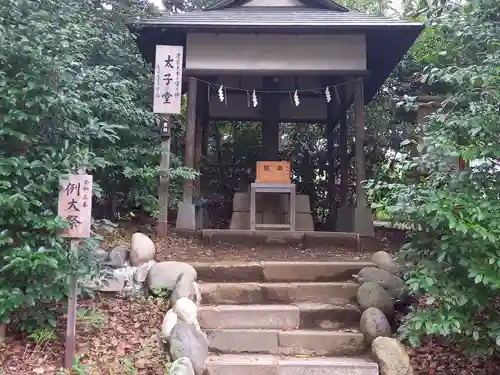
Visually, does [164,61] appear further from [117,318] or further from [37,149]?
[117,318]

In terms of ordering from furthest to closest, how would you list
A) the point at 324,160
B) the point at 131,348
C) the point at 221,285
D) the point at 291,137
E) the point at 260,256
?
the point at 291,137
the point at 324,160
the point at 260,256
the point at 221,285
the point at 131,348

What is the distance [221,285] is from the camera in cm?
507

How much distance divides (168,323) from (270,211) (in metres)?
4.65

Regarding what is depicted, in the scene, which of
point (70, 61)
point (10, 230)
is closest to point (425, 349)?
point (10, 230)

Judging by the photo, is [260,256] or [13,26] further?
[260,256]

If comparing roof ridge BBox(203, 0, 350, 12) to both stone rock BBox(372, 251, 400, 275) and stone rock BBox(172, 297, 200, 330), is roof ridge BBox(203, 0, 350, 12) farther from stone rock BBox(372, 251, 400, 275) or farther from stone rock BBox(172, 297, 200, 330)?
stone rock BBox(172, 297, 200, 330)

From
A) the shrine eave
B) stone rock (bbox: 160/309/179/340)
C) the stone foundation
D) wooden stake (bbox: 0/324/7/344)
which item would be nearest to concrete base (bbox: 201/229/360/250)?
the stone foundation

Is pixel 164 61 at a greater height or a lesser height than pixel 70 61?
greater

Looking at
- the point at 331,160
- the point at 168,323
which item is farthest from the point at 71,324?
the point at 331,160

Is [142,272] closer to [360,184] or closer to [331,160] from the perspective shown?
[360,184]

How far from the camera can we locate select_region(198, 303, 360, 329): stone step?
463cm

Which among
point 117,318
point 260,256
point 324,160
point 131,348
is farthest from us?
point 324,160

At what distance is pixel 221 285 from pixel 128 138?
8.91 ft

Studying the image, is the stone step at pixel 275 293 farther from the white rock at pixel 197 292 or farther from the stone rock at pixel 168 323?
the stone rock at pixel 168 323
